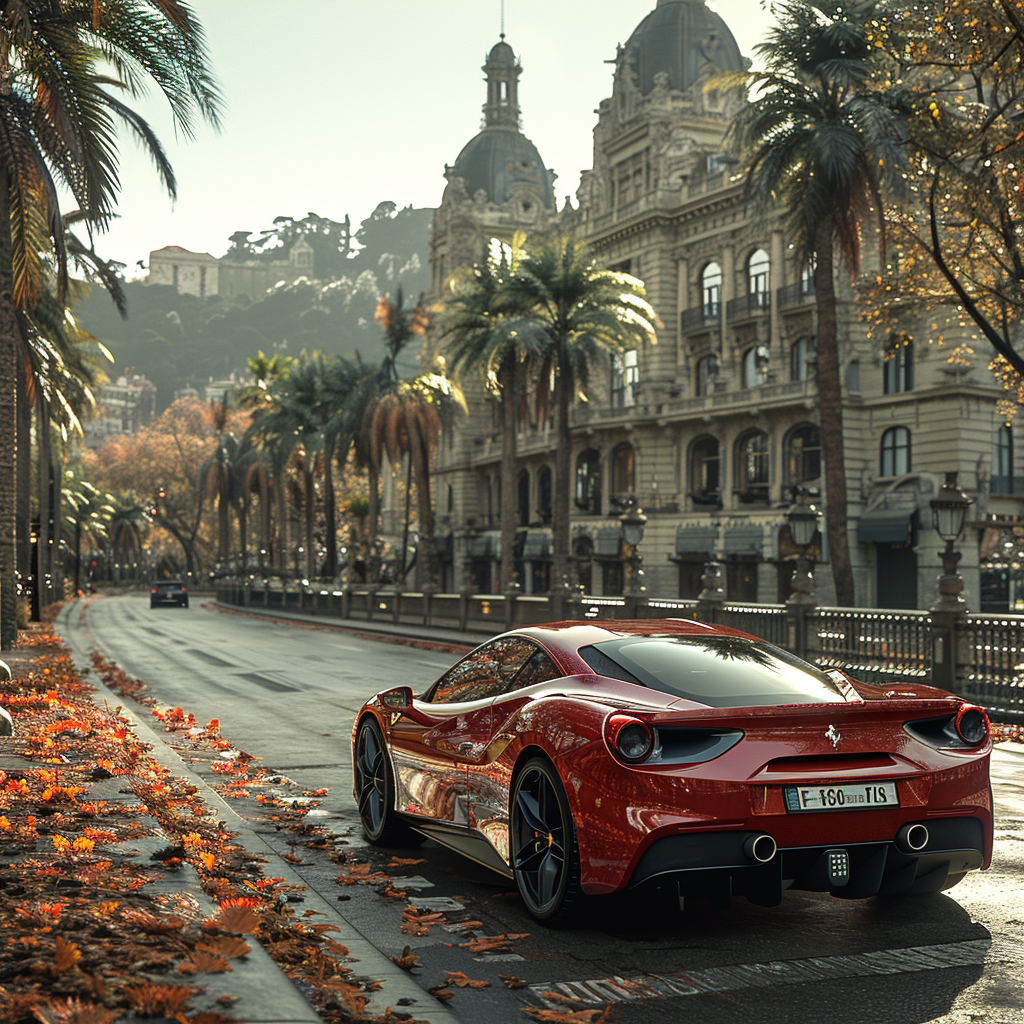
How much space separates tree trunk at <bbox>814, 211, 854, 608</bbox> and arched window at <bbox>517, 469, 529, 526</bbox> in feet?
136

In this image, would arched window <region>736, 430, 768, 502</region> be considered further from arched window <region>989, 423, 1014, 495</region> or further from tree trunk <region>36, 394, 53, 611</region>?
tree trunk <region>36, 394, 53, 611</region>

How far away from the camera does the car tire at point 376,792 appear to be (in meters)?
7.07

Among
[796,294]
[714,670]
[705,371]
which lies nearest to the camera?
[714,670]

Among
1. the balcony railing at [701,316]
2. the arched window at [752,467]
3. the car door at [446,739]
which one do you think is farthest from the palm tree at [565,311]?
the car door at [446,739]

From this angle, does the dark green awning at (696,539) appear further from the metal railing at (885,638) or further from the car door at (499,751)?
the car door at (499,751)

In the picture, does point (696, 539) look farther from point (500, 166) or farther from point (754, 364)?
point (500, 166)

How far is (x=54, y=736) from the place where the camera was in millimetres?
10203

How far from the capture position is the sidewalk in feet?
12.0

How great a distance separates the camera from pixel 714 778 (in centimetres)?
477

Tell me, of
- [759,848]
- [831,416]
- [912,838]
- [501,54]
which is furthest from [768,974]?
[501,54]

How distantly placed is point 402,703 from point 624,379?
2097 inches

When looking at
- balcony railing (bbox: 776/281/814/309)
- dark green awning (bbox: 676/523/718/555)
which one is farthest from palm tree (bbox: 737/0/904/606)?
dark green awning (bbox: 676/523/718/555)

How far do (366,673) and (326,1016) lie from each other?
17539mm

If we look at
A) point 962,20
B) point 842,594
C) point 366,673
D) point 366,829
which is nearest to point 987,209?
point 962,20
